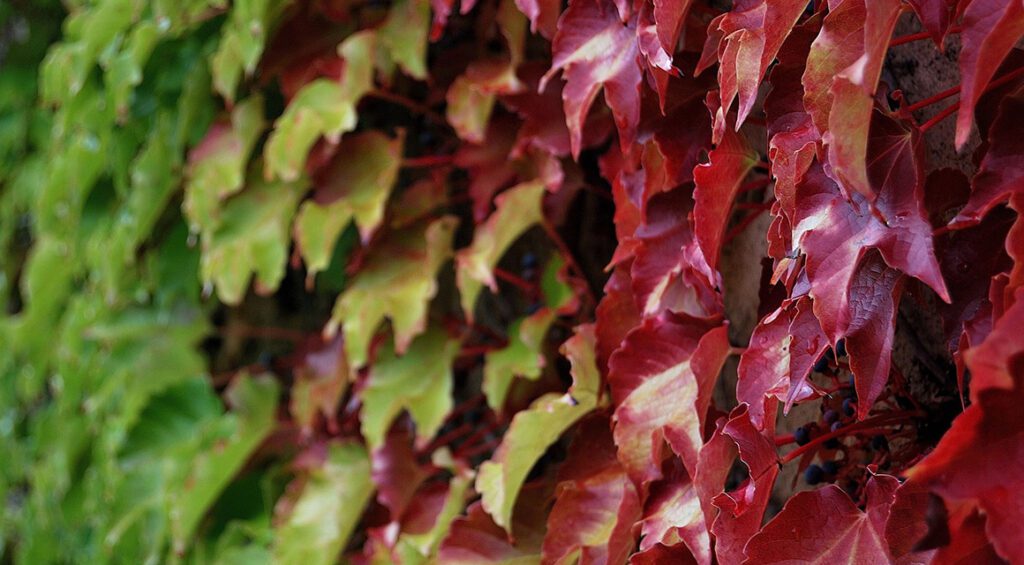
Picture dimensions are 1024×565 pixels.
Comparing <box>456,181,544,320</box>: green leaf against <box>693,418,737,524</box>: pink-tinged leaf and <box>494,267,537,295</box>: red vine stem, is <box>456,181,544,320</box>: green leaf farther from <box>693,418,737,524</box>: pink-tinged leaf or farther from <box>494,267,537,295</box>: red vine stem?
<box>693,418,737,524</box>: pink-tinged leaf

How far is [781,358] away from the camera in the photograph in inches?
27.9


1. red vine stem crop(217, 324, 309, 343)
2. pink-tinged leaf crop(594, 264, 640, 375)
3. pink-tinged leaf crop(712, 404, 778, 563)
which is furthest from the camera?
red vine stem crop(217, 324, 309, 343)

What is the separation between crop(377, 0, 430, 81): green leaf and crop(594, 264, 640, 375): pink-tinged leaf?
1.41 ft

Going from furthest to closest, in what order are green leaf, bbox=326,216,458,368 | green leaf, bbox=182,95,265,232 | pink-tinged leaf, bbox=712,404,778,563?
green leaf, bbox=182,95,265,232 < green leaf, bbox=326,216,458,368 < pink-tinged leaf, bbox=712,404,778,563

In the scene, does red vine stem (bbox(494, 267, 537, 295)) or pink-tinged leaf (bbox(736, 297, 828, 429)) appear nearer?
pink-tinged leaf (bbox(736, 297, 828, 429))

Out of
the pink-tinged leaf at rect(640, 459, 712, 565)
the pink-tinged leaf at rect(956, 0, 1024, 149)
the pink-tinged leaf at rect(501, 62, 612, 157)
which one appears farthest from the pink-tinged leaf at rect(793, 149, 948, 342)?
the pink-tinged leaf at rect(501, 62, 612, 157)

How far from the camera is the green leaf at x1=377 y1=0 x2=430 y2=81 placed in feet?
4.05

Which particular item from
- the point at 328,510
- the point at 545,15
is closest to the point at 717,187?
the point at 545,15

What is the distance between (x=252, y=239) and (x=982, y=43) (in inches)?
→ 42.2

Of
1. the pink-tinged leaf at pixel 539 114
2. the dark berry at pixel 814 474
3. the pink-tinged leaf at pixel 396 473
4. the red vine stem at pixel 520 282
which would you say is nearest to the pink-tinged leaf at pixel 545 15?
the pink-tinged leaf at pixel 539 114

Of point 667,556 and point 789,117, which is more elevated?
point 789,117

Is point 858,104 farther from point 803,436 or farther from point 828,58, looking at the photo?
point 803,436

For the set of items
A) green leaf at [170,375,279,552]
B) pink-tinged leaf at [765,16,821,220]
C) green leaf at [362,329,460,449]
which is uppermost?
pink-tinged leaf at [765,16,821,220]

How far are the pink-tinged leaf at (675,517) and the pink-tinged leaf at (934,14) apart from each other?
350 mm
